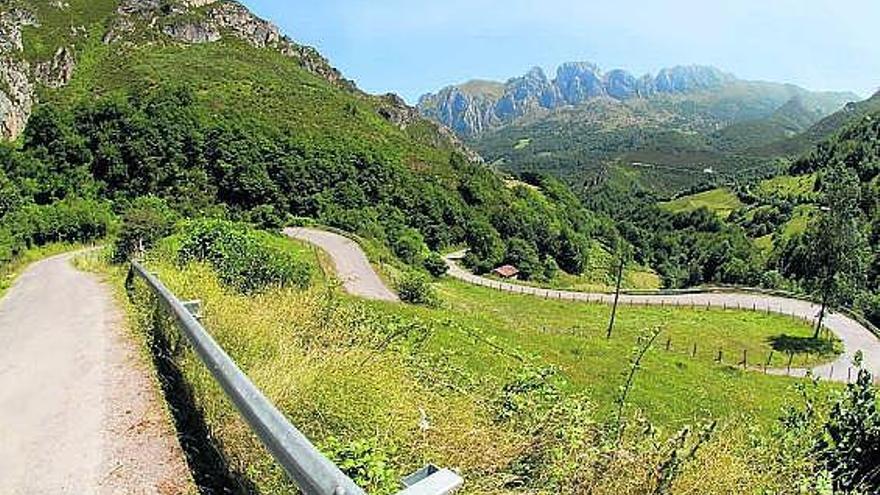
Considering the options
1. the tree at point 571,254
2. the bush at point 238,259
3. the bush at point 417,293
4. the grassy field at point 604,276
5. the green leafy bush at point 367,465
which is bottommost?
the grassy field at point 604,276

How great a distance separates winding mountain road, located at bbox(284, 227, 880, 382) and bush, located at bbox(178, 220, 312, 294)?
20.7 metres

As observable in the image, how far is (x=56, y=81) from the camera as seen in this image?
95.1 meters

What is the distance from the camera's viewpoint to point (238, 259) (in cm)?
1510

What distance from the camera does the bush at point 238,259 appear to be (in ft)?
43.2

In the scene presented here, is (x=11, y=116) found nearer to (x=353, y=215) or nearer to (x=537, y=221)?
(x=353, y=215)

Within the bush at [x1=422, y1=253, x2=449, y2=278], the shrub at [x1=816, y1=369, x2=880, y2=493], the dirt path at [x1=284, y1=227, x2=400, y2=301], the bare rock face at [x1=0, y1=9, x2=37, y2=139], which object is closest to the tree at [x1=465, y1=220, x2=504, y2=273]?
the bush at [x1=422, y1=253, x2=449, y2=278]

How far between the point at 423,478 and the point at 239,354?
4.64 metres

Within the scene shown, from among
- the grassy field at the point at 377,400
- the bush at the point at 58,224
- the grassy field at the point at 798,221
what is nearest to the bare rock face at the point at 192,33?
the bush at the point at 58,224

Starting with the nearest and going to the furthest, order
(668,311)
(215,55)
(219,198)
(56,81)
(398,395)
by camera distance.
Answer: (398,395), (668,311), (219,198), (56,81), (215,55)

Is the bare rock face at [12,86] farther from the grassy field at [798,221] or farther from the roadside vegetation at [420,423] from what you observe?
the grassy field at [798,221]

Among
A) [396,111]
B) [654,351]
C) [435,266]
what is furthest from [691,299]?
[396,111]

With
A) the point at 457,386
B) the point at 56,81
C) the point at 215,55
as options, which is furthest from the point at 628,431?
the point at 215,55

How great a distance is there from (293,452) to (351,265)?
4610 centimetres

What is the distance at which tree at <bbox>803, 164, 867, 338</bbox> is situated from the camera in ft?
153
